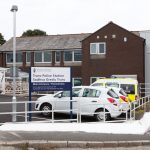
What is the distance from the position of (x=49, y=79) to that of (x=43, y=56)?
34018mm

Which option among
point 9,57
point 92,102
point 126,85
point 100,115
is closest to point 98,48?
point 9,57

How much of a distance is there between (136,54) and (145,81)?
2822 millimetres

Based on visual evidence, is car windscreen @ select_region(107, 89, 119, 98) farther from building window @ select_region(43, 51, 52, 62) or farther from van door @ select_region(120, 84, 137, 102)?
building window @ select_region(43, 51, 52, 62)

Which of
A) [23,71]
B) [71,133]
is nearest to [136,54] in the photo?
[23,71]

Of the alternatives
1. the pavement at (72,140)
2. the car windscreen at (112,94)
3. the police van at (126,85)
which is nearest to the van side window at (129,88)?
the police van at (126,85)

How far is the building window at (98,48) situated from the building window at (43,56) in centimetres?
722

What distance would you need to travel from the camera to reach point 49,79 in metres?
17.3

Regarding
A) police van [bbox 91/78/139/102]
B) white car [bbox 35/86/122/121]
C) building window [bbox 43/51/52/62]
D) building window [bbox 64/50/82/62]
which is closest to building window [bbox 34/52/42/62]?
building window [bbox 43/51/52/62]

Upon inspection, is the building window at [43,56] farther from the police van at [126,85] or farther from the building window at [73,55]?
the police van at [126,85]

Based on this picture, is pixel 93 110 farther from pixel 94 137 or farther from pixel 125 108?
pixel 94 137

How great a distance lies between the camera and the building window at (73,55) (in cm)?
Result: 4874

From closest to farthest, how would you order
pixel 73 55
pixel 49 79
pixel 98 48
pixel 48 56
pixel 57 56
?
1. pixel 49 79
2. pixel 98 48
3. pixel 73 55
4. pixel 57 56
5. pixel 48 56

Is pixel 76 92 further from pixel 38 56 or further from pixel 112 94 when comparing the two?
pixel 38 56

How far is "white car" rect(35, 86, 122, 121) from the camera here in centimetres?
1836
